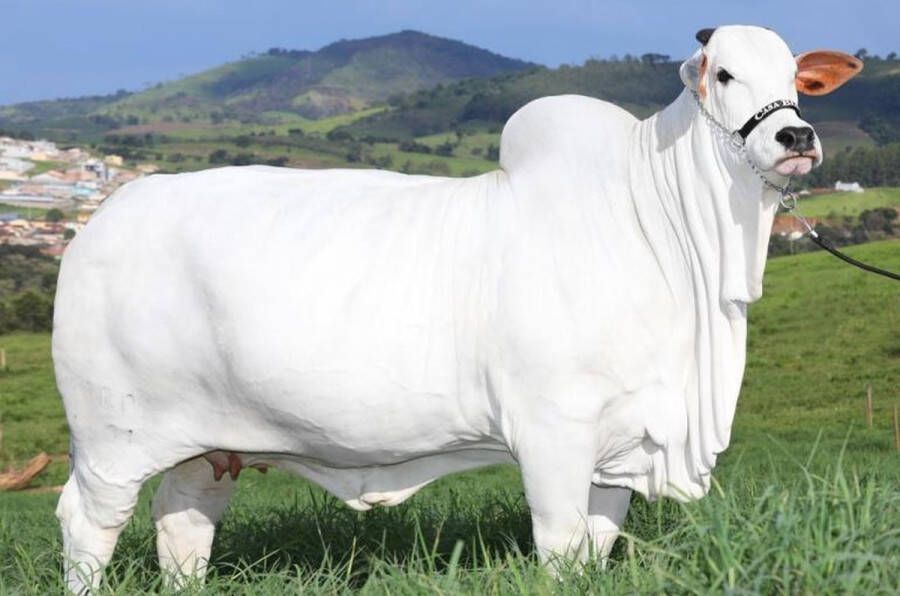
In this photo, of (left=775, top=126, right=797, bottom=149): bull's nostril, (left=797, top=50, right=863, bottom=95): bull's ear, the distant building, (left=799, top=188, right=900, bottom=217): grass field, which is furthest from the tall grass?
the distant building

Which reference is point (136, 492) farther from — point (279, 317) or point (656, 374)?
point (656, 374)

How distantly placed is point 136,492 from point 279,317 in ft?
3.83

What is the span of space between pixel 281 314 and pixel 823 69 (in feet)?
7.99

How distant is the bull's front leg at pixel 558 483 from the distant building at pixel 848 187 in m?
111

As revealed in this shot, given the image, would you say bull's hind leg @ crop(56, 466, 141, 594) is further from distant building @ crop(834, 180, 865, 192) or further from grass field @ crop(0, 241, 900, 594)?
distant building @ crop(834, 180, 865, 192)

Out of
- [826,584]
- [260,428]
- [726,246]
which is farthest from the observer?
[260,428]

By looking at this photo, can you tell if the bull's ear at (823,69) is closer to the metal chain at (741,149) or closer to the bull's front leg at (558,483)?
the metal chain at (741,149)

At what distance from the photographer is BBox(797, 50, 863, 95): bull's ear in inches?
224

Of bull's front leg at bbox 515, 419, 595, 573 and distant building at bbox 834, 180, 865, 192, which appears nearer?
bull's front leg at bbox 515, 419, 595, 573

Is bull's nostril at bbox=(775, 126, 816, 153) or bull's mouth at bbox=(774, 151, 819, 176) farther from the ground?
bull's nostril at bbox=(775, 126, 816, 153)

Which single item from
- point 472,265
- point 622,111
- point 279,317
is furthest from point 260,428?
point 622,111

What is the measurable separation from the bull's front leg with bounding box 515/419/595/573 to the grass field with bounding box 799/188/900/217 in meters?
96.4

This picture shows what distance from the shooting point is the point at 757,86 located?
5.41 meters

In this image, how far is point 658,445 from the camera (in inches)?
221
